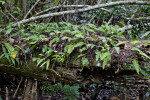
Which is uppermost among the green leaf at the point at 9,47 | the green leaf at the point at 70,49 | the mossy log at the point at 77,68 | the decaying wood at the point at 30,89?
the green leaf at the point at 9,47

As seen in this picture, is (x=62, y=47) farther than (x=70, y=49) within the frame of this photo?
Yes

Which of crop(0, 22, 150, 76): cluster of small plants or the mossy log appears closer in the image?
the mossy log

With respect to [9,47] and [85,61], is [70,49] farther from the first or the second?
[9,47]

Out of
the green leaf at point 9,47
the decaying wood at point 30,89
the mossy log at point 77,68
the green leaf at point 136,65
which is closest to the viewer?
the green leaf at point 136,65

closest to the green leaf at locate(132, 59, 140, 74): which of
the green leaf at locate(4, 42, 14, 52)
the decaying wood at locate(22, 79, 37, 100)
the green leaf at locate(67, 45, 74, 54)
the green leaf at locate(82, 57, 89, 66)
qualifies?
the green leaf at locate(82, 57, 89, 66)

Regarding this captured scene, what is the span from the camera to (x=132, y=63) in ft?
10.6

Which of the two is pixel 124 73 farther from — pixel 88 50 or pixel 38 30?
pixel 38 30

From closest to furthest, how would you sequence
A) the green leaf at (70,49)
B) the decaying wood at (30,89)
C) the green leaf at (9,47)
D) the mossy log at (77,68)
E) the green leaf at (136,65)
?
the green leaf at (136,65)
the mossy log at (77,68)
the green leaf at (70,49)
the green leaf at (9,47)
the decaying wood at (30,89)

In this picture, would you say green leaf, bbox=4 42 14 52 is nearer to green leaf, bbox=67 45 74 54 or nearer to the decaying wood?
the decaying wood

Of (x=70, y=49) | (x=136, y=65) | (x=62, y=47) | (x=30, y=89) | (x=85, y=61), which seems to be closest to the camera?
(x=136, y=65)

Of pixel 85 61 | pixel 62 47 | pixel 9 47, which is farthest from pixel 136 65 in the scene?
pixel 9 47

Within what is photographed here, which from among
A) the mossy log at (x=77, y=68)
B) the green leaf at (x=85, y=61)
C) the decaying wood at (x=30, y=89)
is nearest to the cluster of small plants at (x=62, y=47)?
the green leaf at (x=85, y=61)

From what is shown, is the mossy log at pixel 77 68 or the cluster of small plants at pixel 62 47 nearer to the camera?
the mossy log at pixel 77 68

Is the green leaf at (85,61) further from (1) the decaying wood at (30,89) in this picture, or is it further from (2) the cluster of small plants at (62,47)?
(1) the decaying wood at (30,89)
